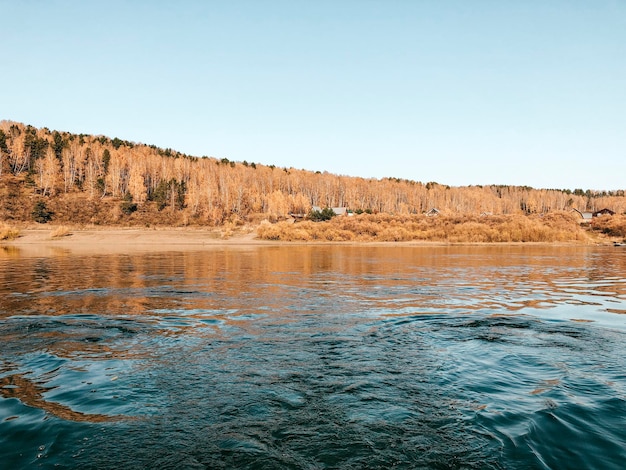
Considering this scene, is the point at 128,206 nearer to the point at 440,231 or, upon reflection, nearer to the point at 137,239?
the point at 137,239

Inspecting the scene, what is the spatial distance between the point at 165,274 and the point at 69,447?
1980 centimetres

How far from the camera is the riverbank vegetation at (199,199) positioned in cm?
7169

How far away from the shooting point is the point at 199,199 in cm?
11194

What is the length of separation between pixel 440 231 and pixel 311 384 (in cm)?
6746

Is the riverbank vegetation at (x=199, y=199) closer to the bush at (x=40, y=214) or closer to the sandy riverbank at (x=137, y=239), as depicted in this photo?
the bush at (x=40, y=214)

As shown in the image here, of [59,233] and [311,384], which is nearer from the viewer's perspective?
[311,384]

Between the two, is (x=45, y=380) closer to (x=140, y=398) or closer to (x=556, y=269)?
(x=140, y=398)

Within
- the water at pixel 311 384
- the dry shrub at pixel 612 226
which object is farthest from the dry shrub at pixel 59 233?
the dry shrub at pixel 612 226

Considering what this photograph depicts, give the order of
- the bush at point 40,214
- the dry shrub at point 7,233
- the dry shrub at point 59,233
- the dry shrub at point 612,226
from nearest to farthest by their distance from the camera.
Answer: the dry shrub at point 7,233 → the dry shrub at point 59,233 → the dry shrub at point 612,226 → the bush at point 40,214

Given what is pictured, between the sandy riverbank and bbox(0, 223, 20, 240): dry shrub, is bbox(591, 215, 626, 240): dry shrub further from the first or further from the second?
bbox(0, 223, 20, 240): dry shrub

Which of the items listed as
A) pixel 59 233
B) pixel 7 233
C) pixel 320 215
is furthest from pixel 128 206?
pixel 320 215

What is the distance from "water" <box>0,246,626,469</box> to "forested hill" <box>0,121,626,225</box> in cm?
7932

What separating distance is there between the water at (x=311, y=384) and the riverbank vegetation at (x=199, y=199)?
186 ft

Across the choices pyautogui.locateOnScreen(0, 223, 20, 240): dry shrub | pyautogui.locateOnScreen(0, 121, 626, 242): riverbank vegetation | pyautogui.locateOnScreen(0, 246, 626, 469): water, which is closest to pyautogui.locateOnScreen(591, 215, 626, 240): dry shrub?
pyautogui.locateOnScreen(0, 121, 626, 242): riverbank vegetation
